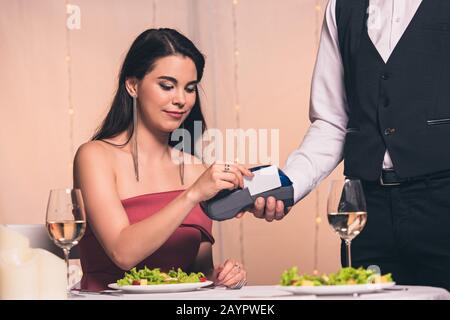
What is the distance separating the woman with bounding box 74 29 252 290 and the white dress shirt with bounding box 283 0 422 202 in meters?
0.39

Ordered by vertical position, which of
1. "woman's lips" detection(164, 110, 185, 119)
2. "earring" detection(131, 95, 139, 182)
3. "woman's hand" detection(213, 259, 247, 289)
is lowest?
"woman's hand" detection(213, 259, 247, 289)

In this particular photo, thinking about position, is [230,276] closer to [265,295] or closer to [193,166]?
[265,295]

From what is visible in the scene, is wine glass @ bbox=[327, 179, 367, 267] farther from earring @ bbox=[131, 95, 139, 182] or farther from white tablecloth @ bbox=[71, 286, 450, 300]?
earring @ bbox=[131, 95, 139, 182]

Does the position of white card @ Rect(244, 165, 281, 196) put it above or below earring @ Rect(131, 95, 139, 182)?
below

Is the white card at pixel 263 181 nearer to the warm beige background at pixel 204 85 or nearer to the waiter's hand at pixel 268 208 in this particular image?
the waiter's hand at pixel 268 208

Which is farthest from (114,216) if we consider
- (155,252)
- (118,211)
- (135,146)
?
(135,146)

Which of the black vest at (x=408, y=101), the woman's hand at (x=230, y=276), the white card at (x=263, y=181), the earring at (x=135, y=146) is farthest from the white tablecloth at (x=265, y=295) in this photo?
the earring at (x=135, y=146)

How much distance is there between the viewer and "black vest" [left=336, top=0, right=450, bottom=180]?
1.99 meters

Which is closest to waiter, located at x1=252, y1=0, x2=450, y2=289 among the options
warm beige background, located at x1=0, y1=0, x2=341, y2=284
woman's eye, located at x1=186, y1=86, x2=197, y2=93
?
woman's eye, located at x1=186, y1=86, x2=197, y2=93

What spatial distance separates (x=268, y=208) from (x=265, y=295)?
0.40 metres

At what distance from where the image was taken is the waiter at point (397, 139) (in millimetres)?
1937

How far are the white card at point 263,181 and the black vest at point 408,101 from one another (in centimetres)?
25
